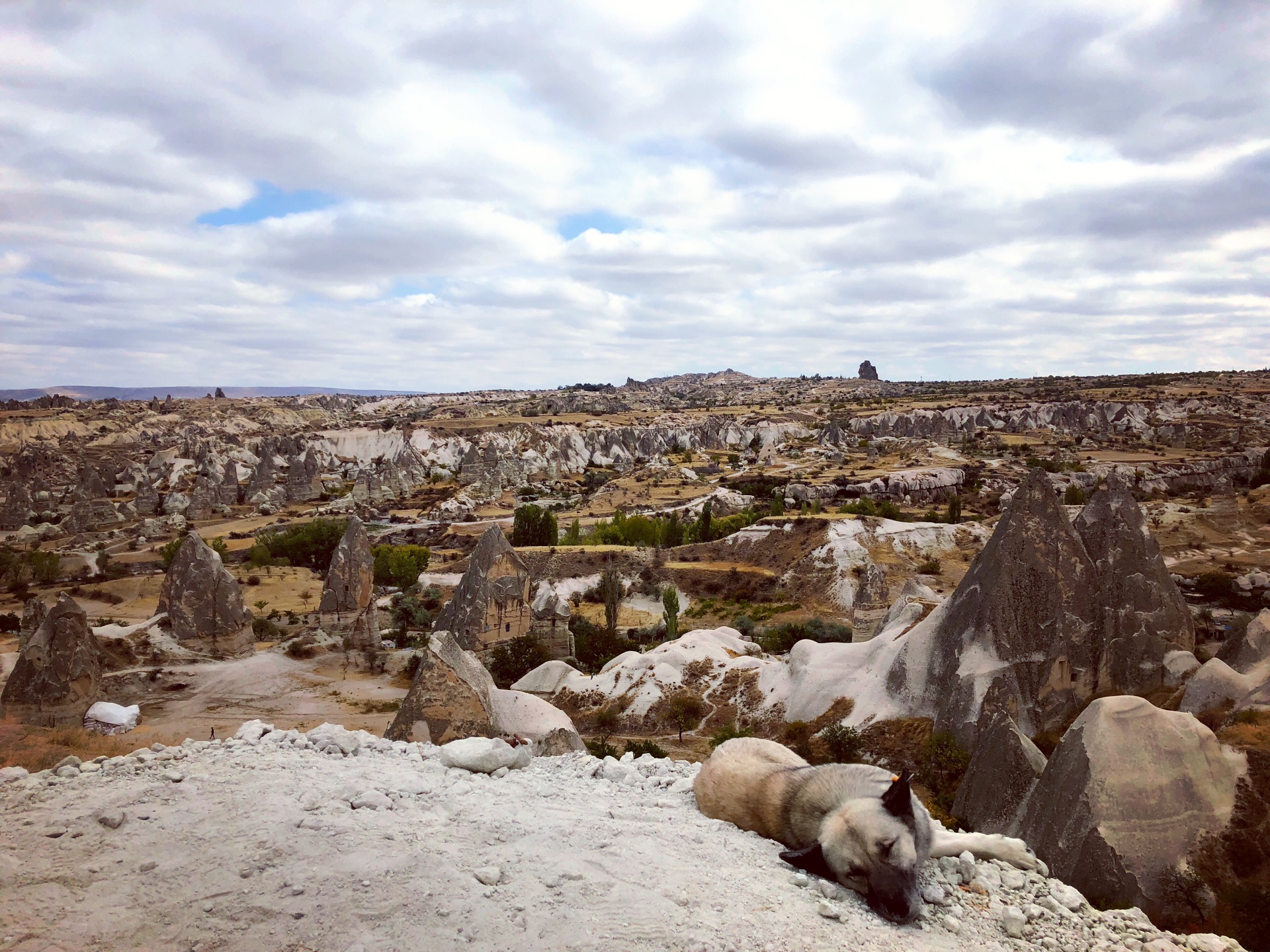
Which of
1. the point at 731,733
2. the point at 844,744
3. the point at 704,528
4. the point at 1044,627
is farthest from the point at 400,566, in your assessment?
the point at 1044,627

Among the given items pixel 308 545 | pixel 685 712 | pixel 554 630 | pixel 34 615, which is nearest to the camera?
pixel 685 712

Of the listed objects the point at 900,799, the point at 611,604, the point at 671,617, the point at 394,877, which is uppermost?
the point at 900,799

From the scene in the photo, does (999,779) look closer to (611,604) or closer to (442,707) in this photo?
(442,707)

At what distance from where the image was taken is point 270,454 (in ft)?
255

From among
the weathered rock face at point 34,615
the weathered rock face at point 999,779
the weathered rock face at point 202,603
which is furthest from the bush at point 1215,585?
the weathered rock face at point 34,615

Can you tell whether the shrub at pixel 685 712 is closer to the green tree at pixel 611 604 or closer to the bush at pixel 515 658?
the bush at pixel 515 658

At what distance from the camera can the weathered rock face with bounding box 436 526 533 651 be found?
945 inches

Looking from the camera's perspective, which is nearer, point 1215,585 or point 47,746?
point 47,746

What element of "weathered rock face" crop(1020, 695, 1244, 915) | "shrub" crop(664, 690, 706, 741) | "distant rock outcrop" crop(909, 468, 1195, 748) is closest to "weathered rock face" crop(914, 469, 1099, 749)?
"distant rock outcrop" crop(909, 468, 1195, 748)

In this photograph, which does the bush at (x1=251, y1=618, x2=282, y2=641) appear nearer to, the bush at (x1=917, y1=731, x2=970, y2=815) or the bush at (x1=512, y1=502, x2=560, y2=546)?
the bush at (x1=512, y1=502, x2=560, y2=546)

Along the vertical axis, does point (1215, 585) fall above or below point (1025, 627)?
below

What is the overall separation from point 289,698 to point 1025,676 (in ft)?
66.9

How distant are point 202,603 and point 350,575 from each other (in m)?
5.14

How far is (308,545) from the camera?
46.3 m
